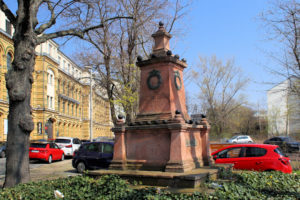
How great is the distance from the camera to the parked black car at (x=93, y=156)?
584 inches

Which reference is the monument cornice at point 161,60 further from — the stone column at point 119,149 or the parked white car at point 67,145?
the parked white car at point 67,145

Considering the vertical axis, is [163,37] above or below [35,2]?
below

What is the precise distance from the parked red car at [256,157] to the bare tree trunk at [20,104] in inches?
295

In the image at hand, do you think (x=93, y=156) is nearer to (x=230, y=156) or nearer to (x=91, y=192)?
(x=230, y=156)

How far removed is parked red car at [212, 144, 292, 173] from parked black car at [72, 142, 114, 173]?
5.57 metres

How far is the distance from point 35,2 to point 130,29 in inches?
415

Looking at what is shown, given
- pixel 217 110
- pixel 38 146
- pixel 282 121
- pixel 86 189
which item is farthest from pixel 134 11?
pixel 282 121

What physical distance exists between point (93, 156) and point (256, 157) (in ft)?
26.3

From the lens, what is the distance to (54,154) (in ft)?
73.2

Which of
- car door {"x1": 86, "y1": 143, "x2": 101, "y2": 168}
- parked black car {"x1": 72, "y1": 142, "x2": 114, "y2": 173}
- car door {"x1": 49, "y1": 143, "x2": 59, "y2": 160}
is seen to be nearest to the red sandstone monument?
parked black car {"x1": 72, "y1": 142, "x2": 114, "y2": 173}

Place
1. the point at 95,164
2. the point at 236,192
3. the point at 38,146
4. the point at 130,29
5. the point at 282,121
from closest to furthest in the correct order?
the point at 236,192 < the point at 95,164 < the point at 130,29 < the point at 38,146 < the point at 282,121

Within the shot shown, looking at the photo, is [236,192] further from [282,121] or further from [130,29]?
[282,121]

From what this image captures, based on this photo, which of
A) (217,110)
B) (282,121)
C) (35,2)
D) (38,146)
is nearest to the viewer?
(35,2)

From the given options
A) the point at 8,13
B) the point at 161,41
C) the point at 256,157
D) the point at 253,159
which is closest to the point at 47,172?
the point at 8,13
